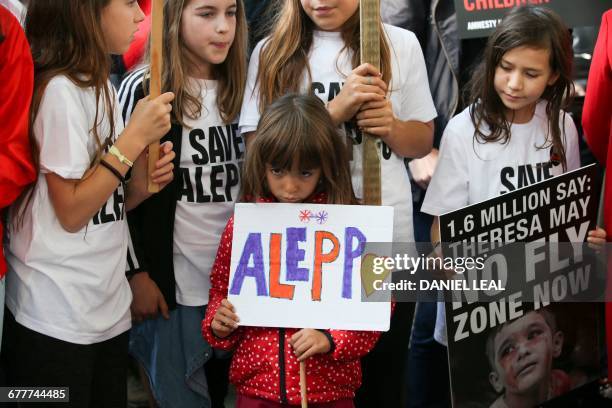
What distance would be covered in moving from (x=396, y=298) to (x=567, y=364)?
562mm

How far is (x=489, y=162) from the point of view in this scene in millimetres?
2598

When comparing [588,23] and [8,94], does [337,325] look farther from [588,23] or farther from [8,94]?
[588,23]

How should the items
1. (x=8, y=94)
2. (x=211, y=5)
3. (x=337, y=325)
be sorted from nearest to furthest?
(x=8, y=94) → (x=337, y=325) → (x=211, y=5)

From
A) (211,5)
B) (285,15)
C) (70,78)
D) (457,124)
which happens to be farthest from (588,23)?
(70,78)

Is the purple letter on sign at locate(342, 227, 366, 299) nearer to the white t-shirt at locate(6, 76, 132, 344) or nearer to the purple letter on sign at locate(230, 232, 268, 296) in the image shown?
the purple letter on sign at locate(230, 232, 268, 296)

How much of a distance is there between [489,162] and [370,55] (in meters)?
0.51

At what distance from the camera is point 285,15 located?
8.23 feet

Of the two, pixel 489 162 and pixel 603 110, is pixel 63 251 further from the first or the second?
pixel 603 110

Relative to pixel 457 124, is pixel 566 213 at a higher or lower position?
lower

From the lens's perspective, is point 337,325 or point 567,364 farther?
point 567,364

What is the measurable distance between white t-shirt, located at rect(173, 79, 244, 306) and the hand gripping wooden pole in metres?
0.39

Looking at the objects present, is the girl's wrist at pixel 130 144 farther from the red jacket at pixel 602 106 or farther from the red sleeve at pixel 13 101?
the red jacket at pixel 602 106

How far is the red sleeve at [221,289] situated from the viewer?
7.57 ft

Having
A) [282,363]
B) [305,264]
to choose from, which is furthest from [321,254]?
[282,363]
